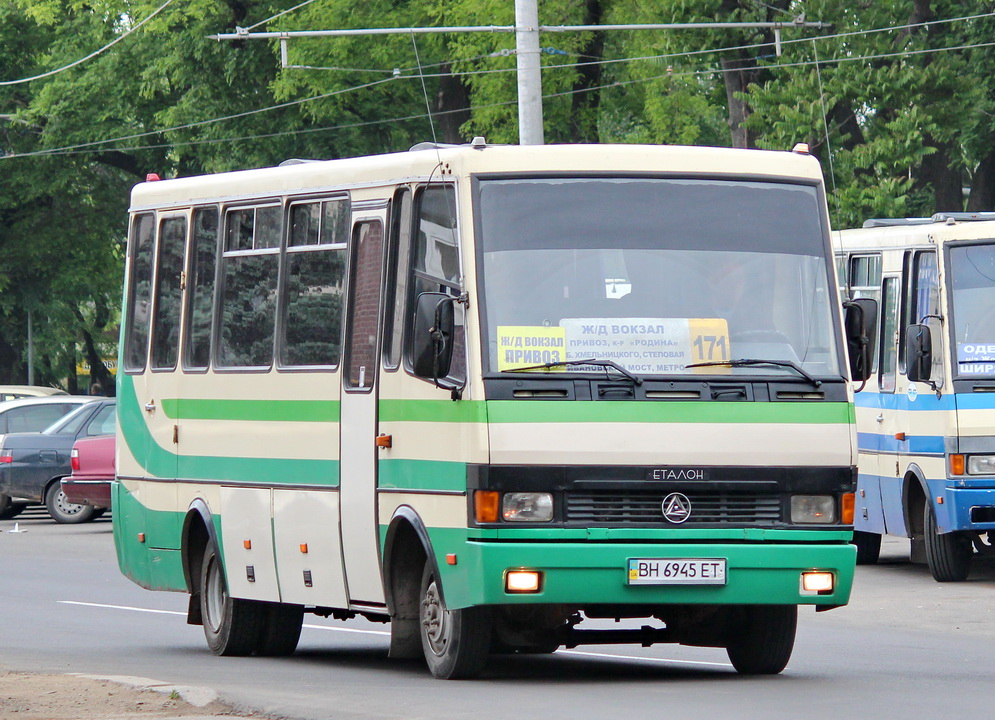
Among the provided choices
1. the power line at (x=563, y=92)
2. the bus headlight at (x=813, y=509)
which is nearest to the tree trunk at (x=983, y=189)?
the power line at (x=563, y=92)

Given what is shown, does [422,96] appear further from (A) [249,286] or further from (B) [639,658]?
(B) [639,658]

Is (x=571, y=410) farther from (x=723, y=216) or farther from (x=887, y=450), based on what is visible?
(x=887, y=450)

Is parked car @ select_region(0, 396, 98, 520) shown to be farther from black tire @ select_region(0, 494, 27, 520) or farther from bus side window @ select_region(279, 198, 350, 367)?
bus side window @ select_region(279, 198, 350, 367)

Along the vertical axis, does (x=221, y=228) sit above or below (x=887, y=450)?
above

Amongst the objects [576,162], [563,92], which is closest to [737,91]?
[563,92]

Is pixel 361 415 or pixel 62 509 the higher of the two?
pixel 361 415

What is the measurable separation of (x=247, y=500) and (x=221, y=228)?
171 centimetres

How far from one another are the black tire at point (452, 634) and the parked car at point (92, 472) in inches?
656

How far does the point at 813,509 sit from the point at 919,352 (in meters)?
7.07

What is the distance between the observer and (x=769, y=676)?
444 inches

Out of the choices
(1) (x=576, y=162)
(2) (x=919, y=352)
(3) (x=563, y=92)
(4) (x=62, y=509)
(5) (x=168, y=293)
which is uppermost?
(3) (x=563, y=92)

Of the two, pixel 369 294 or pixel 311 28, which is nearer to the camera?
pixel 369 294

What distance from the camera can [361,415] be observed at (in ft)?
37.5

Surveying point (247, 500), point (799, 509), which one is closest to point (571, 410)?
point (799, 509)
